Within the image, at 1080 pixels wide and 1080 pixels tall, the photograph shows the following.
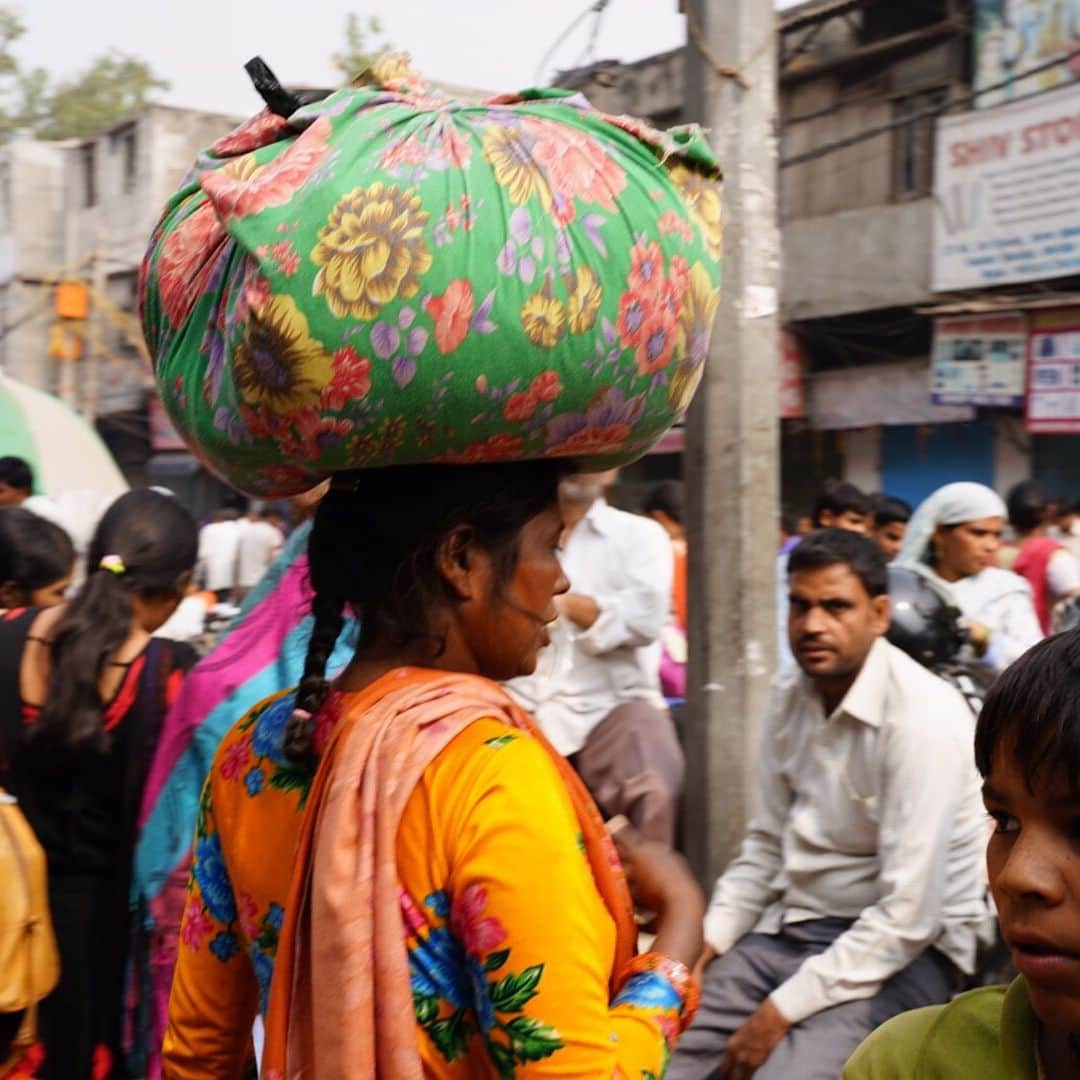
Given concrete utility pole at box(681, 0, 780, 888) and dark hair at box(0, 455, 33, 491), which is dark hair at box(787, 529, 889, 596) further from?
dark hair at box(0, 455, 33, 491)

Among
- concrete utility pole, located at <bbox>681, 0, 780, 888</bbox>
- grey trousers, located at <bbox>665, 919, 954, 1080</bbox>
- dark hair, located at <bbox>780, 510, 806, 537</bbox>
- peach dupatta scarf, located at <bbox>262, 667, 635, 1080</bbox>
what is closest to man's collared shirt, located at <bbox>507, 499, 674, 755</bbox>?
concrete utility pole, located at <bbox>681, 0, 780, 888</bbox>

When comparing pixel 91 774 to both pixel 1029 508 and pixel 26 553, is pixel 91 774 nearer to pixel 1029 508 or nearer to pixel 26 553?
pixel 26 553

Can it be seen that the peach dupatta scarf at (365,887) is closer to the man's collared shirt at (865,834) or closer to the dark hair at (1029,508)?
the man's collared shirt at (865,834)

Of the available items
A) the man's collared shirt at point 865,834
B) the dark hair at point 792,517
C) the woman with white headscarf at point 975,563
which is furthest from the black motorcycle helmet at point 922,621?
the dark hair at point 792,517

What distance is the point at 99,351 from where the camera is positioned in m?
24.1

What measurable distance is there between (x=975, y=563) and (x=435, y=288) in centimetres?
454

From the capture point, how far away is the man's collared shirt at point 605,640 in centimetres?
474

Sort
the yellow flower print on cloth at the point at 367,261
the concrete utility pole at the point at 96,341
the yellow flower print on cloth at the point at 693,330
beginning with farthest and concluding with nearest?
the concrete utility pole at the point at 96,341, the yellow flower print on cloth at the point at 693,330, the yellow flower print on cloth at the point at 367,261

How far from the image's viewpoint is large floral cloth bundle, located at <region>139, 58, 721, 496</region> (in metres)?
Result: 1.46

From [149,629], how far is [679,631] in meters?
2.98

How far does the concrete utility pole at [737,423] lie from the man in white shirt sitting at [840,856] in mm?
106

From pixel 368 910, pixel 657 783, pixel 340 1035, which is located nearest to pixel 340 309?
pixel 368 910

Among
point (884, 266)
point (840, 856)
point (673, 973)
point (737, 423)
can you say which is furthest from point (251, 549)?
point (673, 973)

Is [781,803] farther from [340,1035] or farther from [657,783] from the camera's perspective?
[340,1035]
